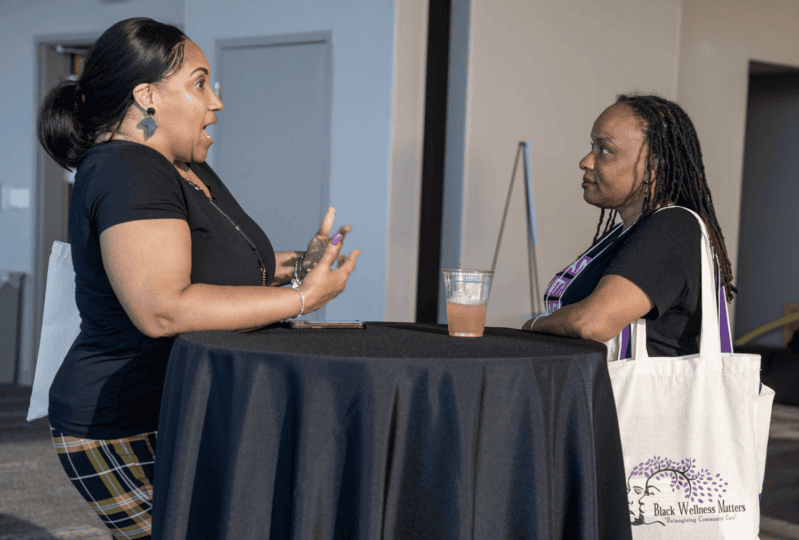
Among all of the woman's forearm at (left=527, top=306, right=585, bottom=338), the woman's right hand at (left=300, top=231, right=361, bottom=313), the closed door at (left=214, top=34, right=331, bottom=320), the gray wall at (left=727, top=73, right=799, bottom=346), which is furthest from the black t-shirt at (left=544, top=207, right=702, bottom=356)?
the gray wall at (left=727, top=73, right=799, bottom=346)

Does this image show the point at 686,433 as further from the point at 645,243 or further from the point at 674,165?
the point at 674,165

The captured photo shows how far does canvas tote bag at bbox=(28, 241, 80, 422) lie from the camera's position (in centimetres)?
150

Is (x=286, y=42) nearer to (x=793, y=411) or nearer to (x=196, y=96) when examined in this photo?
(x=196, y=96)

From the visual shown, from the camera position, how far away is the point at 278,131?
13.8 ft

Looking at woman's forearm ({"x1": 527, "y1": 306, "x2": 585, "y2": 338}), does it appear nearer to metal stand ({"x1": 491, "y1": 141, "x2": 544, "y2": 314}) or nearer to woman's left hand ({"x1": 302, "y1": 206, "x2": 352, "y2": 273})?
woman's left hand ({"x1": 302, "y1": 206, "x2": 352, "y2": 273})

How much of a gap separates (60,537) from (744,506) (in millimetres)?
2270

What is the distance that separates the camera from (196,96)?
1383 mm

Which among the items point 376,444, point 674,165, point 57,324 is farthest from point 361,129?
point 376,444

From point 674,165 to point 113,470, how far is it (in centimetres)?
130

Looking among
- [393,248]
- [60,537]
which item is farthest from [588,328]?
[393,248]

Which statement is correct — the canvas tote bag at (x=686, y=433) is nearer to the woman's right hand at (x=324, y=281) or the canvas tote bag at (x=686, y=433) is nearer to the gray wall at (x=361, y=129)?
the woman's right hand at (x=324, y=281)

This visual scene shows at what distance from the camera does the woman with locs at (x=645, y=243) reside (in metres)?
1.37

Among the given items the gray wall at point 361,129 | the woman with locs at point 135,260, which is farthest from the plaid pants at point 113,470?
the gray wall at point 361,129

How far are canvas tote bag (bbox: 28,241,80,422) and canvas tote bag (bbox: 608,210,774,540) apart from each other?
42.7 inches
